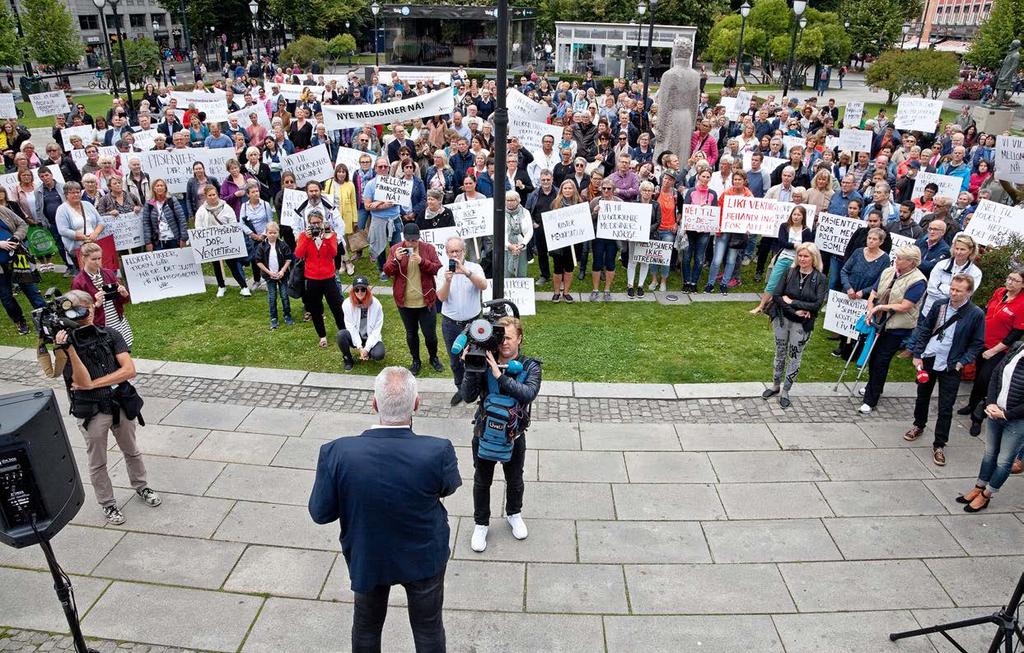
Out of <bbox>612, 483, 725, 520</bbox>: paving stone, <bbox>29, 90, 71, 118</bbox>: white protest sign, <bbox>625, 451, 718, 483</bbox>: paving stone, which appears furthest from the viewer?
<bbox>29, 90, 71, 118</bbox>: white protest sign

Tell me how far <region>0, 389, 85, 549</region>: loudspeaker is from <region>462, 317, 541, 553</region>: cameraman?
8.74 feet

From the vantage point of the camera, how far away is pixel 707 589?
5.58 m

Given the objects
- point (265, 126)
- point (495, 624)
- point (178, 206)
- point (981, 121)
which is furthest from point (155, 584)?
point (981, 121)

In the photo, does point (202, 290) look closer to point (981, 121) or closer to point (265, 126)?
point (265, 126)

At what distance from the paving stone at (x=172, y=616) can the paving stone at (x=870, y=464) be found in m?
5.41

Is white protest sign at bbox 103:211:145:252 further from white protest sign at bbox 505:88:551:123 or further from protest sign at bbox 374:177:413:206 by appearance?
white protest sign at bbox 505:88:551:123

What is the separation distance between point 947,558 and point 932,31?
120m

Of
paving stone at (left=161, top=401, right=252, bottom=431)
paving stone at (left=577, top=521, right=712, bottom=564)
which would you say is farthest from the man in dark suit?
paving stone at (left=161, top=401, right=252, bottom=431)

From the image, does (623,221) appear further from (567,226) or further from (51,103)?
(51,103)

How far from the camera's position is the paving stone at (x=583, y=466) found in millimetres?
6965

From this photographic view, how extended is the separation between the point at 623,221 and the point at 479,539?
6296mm

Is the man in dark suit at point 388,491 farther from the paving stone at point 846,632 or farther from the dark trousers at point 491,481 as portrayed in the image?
the paving stone at point 846,632

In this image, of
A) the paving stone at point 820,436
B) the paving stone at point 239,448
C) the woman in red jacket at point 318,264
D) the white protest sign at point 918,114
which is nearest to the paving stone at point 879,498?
the paving stone at point 820,436

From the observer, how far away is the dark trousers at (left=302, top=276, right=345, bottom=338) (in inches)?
369
